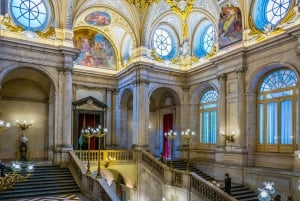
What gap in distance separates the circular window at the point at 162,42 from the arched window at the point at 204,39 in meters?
1.97

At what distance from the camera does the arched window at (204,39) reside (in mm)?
19812

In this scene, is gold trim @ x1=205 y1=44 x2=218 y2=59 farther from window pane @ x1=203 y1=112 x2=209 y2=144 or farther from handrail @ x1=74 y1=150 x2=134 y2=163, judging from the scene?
handrail @ x1=74 y1=150 x2=134 y2=163

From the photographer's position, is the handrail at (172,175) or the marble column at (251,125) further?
the marble column at (251,125)

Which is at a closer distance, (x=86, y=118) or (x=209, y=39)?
(x=209, y=39)

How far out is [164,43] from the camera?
70.9 ft

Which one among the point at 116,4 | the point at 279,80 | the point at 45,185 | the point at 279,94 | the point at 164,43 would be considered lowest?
the point at 45,185

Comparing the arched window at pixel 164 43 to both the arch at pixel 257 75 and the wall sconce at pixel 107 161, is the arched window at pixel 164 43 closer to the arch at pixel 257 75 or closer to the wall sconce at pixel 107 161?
the arch at pixel 257 75

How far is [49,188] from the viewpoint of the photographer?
42.9ft

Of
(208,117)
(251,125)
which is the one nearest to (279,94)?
(251,125)

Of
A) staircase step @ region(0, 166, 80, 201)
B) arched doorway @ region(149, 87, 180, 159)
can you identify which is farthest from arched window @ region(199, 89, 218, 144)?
staircase step @ region(0, 166, 80, 201)

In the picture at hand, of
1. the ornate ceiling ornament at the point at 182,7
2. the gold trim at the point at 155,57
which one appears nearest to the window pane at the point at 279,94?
the ornate ceiling ornament at the point at 182,7

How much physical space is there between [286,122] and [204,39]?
8165mm

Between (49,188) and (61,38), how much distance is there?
7.96 m

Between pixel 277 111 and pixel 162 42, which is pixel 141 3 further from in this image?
pixel 277 111
